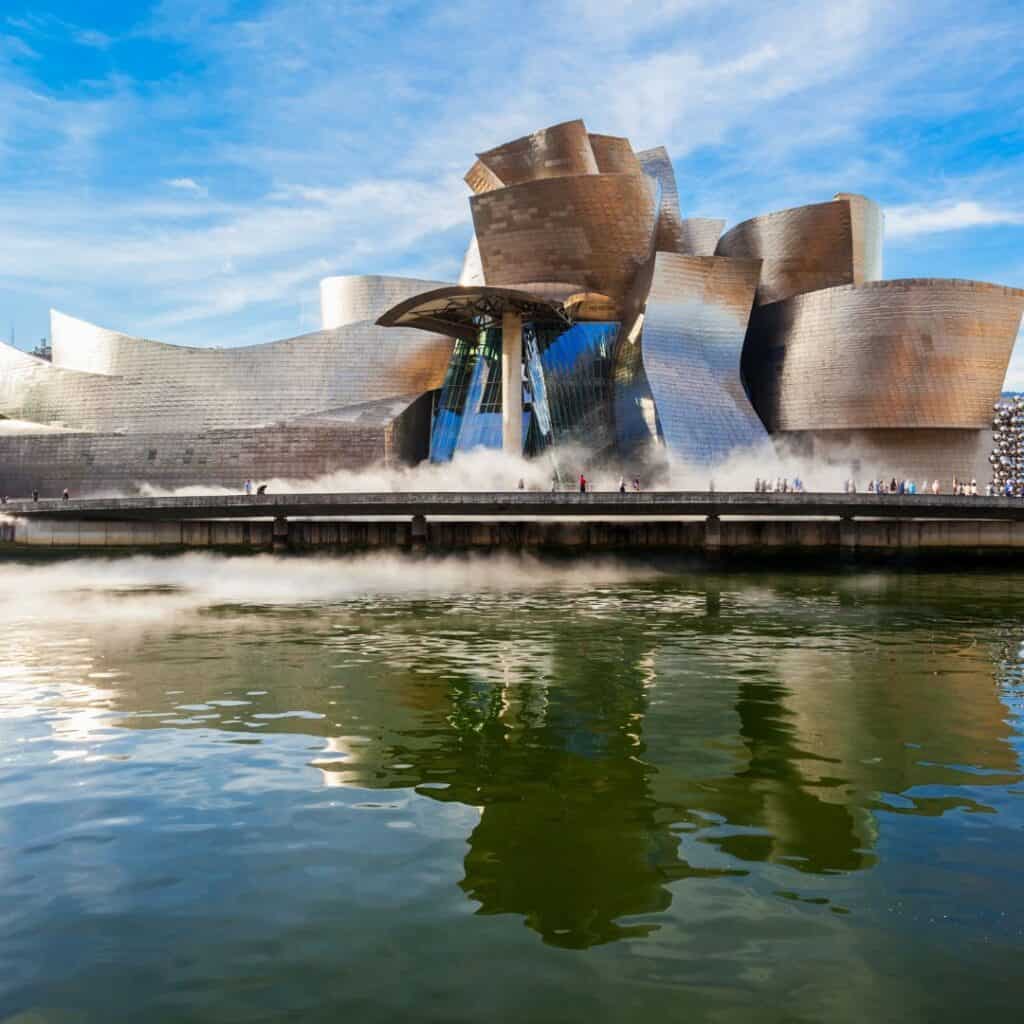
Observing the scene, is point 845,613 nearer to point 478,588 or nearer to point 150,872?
point 478,588

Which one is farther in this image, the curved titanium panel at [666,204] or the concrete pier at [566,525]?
the curved titanium panel at [666,204]

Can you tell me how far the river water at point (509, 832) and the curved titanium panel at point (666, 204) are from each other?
4991cm

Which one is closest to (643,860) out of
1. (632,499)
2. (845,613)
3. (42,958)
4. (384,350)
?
(42,958)

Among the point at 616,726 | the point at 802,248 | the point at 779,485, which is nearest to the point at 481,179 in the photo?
the point at 802,248

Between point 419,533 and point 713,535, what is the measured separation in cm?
1056

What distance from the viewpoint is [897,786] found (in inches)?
331

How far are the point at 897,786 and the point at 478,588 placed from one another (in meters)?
19.6

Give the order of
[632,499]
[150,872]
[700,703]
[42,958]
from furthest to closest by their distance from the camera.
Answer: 1. [632,499]
2. [700,703]
3. [150,872]
4. [42,958]

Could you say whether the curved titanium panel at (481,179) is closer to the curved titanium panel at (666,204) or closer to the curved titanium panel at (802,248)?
the curved titanium panel at (666,204)

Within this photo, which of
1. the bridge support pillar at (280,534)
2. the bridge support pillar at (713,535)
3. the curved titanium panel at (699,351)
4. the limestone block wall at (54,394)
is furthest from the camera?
the limestone block wall at (54,394)

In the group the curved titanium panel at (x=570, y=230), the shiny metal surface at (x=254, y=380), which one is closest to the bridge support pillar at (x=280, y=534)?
the shiny metal surface at (x=254, y=380)

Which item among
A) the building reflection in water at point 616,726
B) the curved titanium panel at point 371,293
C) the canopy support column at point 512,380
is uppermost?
the curved titanium panel at point 371,293

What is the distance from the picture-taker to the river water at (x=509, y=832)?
4.93 metres

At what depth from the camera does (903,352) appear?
187ft
